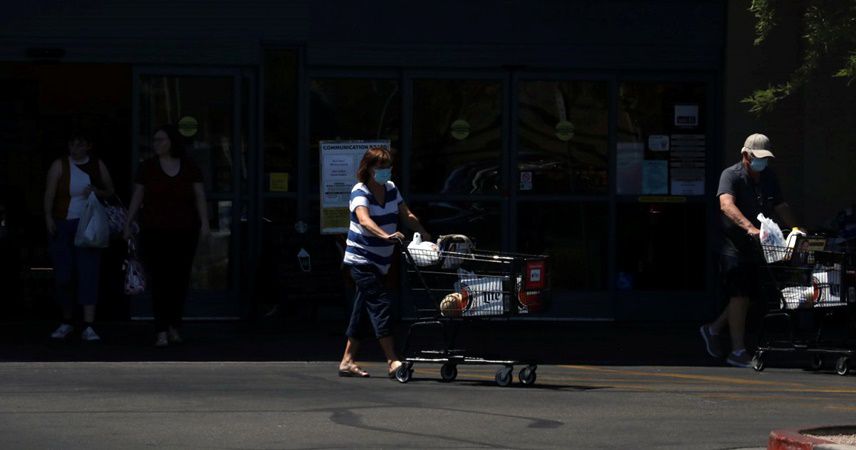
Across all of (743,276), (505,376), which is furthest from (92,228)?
(743,276)

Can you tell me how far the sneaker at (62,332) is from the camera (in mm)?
14547

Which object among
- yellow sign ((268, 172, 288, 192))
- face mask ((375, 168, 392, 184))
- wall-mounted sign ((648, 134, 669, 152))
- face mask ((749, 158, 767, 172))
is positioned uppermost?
wall-mounted sign ((648, 134, 669, 152))

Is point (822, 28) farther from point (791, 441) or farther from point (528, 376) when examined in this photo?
point (791, 441)

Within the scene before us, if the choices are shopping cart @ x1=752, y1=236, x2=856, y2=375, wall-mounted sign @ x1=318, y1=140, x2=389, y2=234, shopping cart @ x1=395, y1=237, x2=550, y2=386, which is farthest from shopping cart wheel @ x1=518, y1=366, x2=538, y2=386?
wall-mounted sign @ x1=318, y1=140, x2=389, y2=234

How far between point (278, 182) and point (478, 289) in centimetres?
510

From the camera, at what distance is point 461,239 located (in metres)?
11.9

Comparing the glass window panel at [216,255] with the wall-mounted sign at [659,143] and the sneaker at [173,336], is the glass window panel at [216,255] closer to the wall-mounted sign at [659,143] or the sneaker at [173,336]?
the sneaker at [173,336]

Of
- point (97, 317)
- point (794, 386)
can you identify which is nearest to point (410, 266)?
point (794, 386)

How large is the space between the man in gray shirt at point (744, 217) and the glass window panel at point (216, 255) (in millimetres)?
5234

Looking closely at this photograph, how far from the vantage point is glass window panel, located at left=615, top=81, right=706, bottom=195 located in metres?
16.7

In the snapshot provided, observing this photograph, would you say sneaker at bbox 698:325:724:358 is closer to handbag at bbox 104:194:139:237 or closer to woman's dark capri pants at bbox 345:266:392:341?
woman's dark capri pants at bbox 345:266:392:341

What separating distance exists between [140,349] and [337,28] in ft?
13.0

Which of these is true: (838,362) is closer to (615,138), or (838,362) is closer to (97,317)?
(615,138)

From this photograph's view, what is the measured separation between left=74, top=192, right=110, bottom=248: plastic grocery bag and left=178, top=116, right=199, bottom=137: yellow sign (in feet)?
6.64
